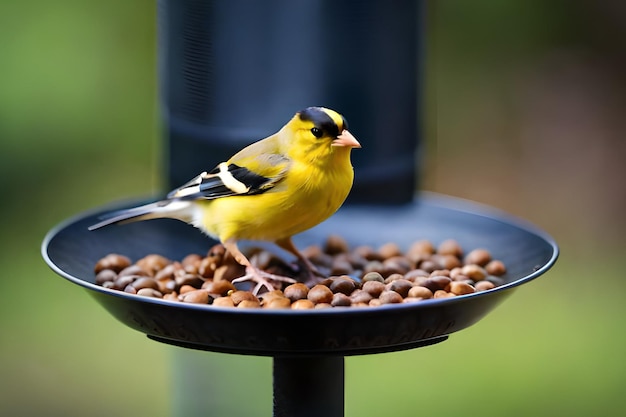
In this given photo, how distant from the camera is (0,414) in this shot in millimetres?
4422

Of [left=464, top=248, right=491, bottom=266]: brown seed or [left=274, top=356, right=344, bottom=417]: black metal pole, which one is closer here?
[left=274, top=356, right=344, bottom=417]: black metal pole

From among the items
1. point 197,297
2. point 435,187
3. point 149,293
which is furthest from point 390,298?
point 435,187

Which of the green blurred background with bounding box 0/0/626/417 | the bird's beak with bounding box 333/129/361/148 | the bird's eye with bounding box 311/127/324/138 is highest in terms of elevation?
the bird's eye with bounding box 311/127/324/138

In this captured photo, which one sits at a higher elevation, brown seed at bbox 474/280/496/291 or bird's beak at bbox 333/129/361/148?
bird's beak at bbox 333/129/361/148

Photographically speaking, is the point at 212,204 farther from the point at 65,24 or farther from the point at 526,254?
the point at 65,24

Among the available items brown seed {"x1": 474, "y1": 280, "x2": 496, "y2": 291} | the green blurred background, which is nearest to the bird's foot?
brown seed {"x1": 474, "y1": 280, "x2": 496, "y2": 291}

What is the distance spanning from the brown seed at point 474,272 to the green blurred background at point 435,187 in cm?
167

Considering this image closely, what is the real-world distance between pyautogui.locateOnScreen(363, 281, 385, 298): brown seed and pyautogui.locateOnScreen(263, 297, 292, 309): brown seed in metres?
0.19

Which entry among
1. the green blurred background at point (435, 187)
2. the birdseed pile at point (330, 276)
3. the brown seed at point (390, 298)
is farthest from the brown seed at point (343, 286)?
the green blurred background at point (435, 187)

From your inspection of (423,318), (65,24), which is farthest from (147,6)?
(423,318)

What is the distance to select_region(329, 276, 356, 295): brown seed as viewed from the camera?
213 centimetres

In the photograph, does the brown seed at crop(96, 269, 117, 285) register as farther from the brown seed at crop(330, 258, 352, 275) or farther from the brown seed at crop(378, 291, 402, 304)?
the brown seed at crop(378, 291, 402, 304)

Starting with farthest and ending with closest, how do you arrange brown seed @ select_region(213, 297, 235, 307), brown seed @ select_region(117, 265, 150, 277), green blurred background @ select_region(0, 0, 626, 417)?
1. green blurred background @ select_region(0, 0, 626, 417)
2. brown seed @ select_region(117, 265, 150, 277)
3. brown seed @ select_region(213, 297, 235, 307)

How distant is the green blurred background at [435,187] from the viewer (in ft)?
14.5
